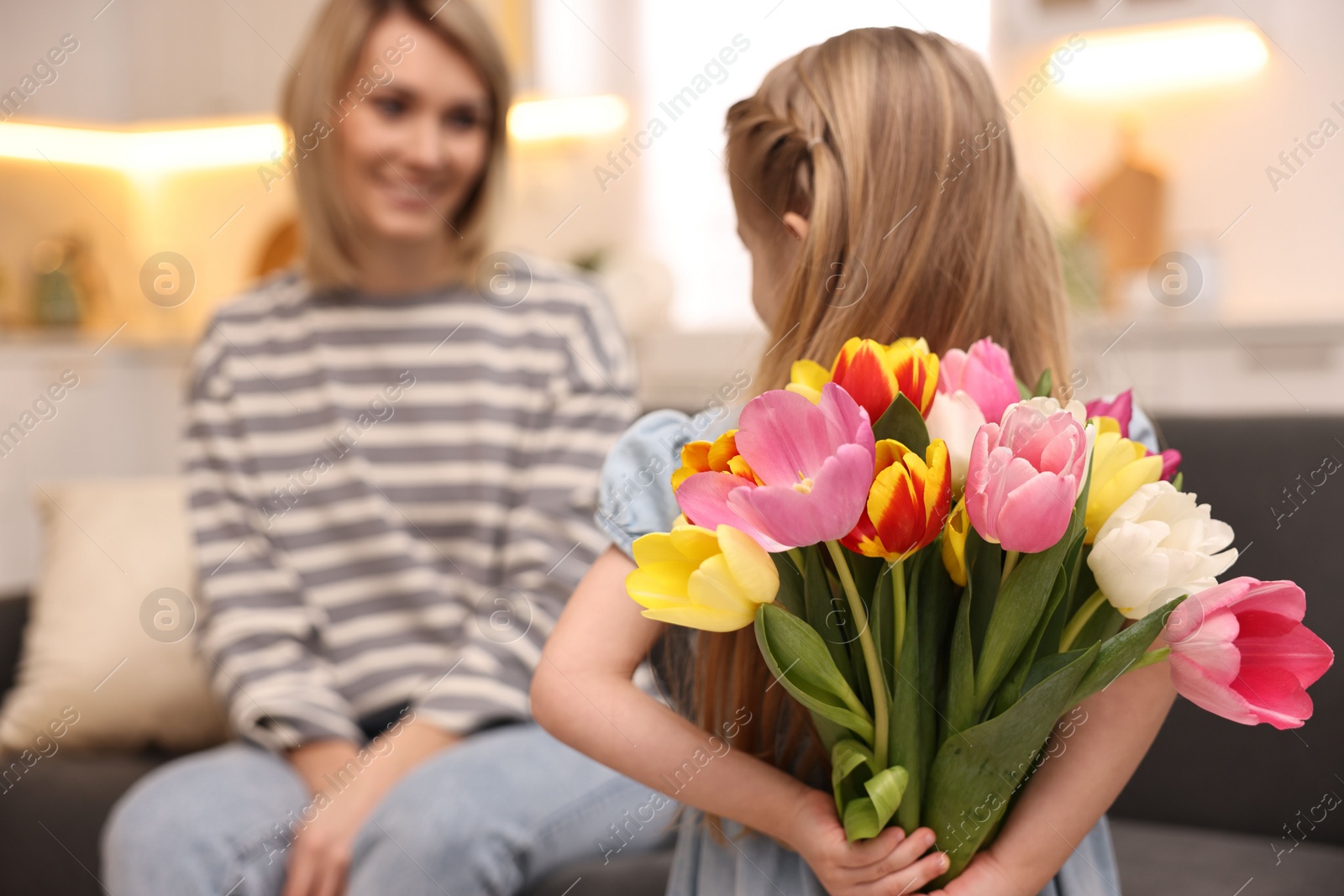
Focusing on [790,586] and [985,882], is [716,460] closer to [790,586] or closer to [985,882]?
[790,586]

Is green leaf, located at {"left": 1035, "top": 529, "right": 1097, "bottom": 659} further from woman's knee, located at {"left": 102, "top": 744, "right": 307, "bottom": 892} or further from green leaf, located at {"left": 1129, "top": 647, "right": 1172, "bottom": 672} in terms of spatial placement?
woman's knee, located at {"left": 102, "top": 744, "right": 307, "bottom": 892}

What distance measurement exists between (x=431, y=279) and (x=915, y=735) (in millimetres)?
1043

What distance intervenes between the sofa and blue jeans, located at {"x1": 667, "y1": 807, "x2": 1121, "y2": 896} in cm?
21

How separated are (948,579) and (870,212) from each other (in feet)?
0.89

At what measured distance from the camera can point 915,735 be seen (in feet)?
1.97

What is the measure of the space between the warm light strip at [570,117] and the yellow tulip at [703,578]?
10.3 feet

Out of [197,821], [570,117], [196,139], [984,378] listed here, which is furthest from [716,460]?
[196,139]

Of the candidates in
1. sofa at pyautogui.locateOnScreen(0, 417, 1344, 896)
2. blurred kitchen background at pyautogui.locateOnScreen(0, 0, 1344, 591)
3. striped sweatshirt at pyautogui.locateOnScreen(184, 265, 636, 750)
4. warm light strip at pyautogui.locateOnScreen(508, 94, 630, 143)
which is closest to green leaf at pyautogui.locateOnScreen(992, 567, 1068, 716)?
sofa at pyautogui.locateOnScreen(0, 417, 1344, 896)

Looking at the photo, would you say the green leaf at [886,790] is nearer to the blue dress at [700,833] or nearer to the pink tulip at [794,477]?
the pink tulip at [794,477]

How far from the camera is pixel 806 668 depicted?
0.56 metres

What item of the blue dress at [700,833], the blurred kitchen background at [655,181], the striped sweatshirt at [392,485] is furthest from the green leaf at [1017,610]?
the blurred kitchen background at [655,181]

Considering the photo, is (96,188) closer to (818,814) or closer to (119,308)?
(119,308)

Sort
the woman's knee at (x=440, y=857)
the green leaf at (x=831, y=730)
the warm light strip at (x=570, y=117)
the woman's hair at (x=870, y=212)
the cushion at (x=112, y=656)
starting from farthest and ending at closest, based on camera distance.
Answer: the warm light strip at (x=570, y=117) → the cushion at (x=112, y=656) → the woman's knee at (x=440, y=857) → the woman's hair at (x=870, y=212) → the green leaf at (x=831, y=730)

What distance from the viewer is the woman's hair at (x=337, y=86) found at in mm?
1350
